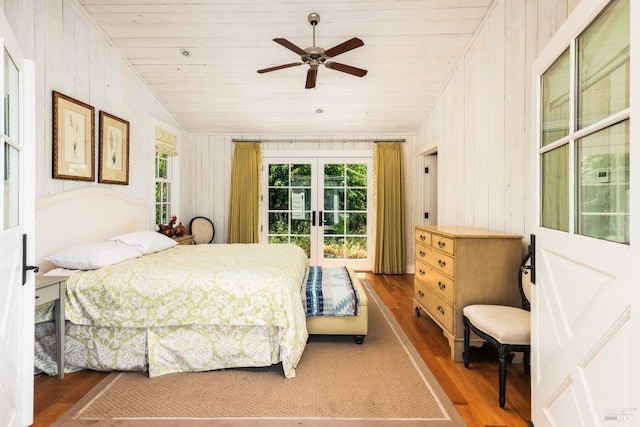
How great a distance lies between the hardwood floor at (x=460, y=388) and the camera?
1.76 metres

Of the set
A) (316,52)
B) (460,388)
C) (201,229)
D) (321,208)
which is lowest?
(460,388)

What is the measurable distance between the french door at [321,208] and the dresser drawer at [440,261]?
245 cm

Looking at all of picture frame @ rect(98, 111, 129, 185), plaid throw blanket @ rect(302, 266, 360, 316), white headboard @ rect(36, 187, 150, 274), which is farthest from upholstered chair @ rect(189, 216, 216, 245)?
plaid throw blanket @ rect(302, 266, 360, 316)

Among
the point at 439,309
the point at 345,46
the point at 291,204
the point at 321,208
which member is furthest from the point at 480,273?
the point at 291,204

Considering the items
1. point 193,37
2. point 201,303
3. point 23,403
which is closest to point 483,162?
point 201,303

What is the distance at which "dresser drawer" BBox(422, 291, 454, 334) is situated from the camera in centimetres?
247

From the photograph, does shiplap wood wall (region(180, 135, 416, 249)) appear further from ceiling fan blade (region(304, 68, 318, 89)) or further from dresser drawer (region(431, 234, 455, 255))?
dresser drawer (region(431, 234, 455, 255))

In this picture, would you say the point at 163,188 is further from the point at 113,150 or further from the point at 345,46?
the point at 345,46

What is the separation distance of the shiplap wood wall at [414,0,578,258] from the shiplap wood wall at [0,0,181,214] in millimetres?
3437

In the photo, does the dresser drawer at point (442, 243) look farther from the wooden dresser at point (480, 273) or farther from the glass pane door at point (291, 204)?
the glass pane door at point (291, 204)

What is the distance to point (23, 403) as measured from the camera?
4.91ft

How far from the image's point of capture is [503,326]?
190 centimetres

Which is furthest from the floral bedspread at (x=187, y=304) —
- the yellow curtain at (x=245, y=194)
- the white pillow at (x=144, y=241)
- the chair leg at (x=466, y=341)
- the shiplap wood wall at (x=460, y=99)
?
the yellow curtain at (x=245, y=194)

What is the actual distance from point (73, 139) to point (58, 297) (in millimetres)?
1519
